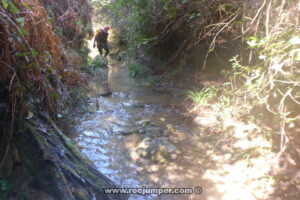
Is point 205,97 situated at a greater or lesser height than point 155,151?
greater

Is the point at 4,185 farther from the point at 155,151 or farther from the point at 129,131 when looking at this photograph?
the point at 129,131

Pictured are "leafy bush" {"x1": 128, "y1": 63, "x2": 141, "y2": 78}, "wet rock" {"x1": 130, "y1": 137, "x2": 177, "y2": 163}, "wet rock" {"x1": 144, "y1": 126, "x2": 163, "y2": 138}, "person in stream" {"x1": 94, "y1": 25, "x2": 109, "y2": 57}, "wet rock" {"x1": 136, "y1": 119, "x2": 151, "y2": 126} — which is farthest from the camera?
"person in stream" {"x1": 94, "y1": 25, "x2": 109, "y2": 57}

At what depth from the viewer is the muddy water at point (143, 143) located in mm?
3760

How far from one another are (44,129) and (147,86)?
20.0ft

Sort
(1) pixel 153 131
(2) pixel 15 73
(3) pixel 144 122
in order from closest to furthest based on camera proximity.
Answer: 1. (2) pixel 15 73
2. (1) pixel 153 131
3. (3) pixel 144 122

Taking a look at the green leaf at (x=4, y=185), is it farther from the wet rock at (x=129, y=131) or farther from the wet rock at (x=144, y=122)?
the wet rock at (x=144, y=122)

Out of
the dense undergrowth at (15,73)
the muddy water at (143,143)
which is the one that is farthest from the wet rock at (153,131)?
the dense undergrowth at (15,73)

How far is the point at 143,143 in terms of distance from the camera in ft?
15.3

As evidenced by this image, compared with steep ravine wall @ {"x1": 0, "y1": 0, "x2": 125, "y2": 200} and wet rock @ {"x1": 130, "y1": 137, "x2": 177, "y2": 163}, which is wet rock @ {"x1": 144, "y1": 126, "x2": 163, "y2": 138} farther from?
steep ravine wall @ {"x1": 0, "y1": 0, "x2": 125, "y2": 200}

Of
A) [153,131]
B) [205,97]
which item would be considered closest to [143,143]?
[153,131]

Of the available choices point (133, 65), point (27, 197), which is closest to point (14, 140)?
point (27, 197)

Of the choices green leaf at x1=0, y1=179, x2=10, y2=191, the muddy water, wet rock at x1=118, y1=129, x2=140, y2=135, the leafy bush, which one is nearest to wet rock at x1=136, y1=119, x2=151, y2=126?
the muddy water

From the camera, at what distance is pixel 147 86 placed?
28.1 ft

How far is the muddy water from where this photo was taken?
3.76 meters
